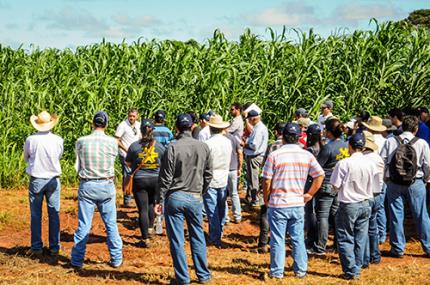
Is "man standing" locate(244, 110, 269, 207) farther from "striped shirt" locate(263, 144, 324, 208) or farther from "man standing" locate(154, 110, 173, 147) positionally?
"striped shirt" locate(263, 144, 324, 208)

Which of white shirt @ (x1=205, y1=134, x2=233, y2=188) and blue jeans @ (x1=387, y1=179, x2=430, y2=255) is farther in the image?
white shirt @ (x1=205, y1=134, x2=233, y2=188)

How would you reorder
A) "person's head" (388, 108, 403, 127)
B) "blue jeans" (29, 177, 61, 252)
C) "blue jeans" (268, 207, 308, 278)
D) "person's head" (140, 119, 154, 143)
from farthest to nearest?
1. "person's head" (388, 108, 403, 127)
2. "person's head" (140, 119, 154, 143)
3. "blue jeans" (29, 177, 61, 252)
4. "blue jeans" (268, 207, 308, 278)

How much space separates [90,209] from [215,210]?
2.32 meters

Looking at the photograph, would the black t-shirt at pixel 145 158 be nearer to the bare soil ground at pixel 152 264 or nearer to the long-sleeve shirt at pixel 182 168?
the bare soil ground at pixel 152 264

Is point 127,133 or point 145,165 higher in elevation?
point 127,133

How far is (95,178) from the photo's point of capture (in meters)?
9.11

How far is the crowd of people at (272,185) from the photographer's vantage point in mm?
8430

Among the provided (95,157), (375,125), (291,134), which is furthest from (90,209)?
(375,125)

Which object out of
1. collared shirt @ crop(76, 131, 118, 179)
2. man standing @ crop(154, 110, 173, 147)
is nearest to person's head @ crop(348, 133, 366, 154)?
collared shirt @ crop(76, 131, 118, 179)

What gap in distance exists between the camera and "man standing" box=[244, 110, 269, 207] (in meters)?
12.7

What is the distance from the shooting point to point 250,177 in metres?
13.2

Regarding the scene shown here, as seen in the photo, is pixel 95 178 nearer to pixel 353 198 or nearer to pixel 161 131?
pixel 161 131

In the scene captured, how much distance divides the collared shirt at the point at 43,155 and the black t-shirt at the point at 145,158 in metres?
1.17

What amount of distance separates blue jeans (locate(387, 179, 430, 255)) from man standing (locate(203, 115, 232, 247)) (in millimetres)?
2532
